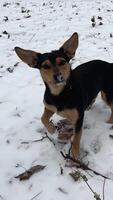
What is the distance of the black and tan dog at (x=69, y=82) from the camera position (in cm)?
451

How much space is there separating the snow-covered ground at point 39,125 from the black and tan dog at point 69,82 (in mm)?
347

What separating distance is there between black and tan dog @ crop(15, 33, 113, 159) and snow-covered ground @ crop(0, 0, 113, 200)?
347 mm

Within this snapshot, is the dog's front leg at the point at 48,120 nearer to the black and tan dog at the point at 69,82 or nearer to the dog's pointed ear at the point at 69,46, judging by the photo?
the black and tan dog at the point at 69,82

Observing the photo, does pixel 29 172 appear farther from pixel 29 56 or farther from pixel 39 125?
pixel 29 56

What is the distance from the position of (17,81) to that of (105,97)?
2219 millimetres

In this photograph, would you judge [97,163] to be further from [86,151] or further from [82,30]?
[82,30]

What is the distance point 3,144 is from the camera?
538 centimetres

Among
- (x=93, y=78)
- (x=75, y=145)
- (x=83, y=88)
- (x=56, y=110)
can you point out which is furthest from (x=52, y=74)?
(x=93, y=78)

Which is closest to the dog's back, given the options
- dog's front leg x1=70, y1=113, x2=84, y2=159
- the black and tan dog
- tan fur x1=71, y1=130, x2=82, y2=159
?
the black and tan dog

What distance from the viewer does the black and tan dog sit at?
451 centimetres

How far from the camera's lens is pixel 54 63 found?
4.45 meters

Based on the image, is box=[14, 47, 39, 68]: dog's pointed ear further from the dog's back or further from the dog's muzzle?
the dog's back

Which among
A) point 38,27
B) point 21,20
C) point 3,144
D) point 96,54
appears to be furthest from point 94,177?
point 21,20

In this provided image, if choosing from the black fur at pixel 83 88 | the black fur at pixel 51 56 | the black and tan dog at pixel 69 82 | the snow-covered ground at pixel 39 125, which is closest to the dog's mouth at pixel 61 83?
the black and tan dog at pixel 69 82
